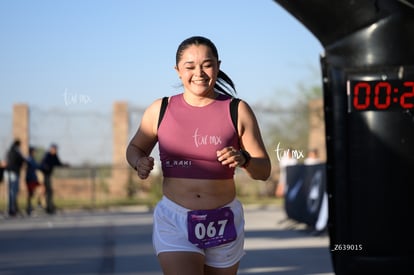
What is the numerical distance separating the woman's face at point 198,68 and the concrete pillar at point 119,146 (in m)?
19.6

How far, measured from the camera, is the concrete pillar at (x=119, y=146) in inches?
977

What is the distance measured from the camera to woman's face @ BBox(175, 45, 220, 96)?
503cm

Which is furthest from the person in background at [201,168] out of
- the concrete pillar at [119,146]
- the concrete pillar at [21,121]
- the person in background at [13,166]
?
the concrete pillar at [119,146]

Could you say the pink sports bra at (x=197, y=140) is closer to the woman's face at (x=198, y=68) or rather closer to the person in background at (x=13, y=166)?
the woman's face at (x=198, y=68)

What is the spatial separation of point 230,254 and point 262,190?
23833 mm

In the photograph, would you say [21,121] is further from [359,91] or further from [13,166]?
[359,91]

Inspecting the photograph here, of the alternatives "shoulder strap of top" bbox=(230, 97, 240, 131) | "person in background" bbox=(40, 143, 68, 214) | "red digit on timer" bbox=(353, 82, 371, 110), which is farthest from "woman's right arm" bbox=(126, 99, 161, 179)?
"person in background" bbox=(40, 143, 68, 214)

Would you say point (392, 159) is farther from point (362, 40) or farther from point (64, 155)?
point (64, 155)

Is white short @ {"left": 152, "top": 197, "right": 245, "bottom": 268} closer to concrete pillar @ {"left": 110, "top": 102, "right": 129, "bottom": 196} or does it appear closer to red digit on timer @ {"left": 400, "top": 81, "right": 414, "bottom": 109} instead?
red digit on timer @ {"left": 400, "top": 81, "right": 414, "bottom": 109}

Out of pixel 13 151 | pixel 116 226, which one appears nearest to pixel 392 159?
pixel 116 226

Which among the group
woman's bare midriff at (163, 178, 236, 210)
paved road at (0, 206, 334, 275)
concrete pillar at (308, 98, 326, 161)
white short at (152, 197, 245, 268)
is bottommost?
paved road at (0, 206, 334, 275)

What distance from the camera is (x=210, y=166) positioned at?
500 cm

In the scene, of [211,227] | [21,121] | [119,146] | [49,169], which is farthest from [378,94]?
[119,146]

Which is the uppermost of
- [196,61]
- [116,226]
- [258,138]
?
[196,61]
